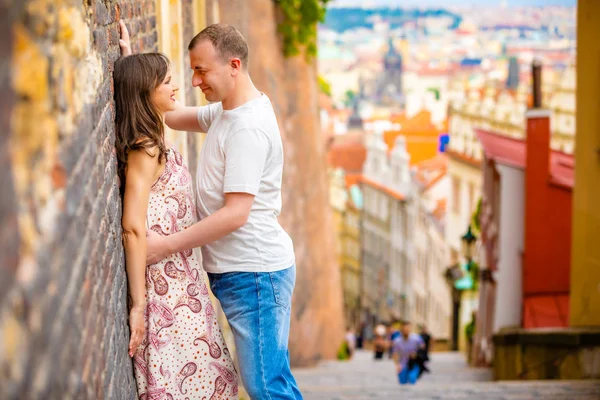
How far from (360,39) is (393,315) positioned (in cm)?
8934

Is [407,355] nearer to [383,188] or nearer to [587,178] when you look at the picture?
[587,178]

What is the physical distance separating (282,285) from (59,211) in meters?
1.67

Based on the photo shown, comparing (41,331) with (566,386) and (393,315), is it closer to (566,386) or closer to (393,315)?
(566,386)

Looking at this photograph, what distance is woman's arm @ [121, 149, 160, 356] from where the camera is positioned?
3.08 metres

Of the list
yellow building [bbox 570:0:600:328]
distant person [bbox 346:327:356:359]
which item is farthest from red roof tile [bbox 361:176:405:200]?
yellow building [bbox 570:0:600:328]

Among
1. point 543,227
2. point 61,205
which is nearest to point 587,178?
point 543,227

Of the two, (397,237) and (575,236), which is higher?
(575,236)

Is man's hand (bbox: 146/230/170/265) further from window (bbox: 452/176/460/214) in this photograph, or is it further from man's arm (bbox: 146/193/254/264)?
window (bbox: 452/176/460/214)

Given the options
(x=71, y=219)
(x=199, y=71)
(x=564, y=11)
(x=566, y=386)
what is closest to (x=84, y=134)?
(x=71, y=219)

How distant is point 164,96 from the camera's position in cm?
326

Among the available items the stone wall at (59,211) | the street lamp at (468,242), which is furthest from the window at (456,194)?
the stone wall at (59,211)

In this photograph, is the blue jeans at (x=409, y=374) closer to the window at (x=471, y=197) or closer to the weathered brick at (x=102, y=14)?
the weathered brick at (x=102, y=14)

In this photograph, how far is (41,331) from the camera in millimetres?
1584

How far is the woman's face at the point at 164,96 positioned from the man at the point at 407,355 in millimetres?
7905
